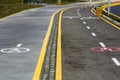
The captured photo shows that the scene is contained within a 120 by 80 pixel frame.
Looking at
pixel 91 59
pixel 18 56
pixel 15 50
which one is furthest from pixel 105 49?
pixel 18 56

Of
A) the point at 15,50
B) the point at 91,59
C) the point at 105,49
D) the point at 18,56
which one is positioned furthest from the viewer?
the point at 105,49

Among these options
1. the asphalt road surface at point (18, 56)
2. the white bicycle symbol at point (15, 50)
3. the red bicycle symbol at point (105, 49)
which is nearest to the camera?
the asphalt road surface at point (18, 56)

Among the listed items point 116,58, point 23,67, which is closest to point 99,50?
point 116,58

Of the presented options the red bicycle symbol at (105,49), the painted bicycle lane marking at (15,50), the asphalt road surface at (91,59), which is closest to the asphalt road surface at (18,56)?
the painted bicycle lane marking at (15,50)

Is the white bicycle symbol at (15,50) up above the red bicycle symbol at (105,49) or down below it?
above

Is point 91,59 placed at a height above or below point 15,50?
above

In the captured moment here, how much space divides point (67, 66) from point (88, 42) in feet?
25.5

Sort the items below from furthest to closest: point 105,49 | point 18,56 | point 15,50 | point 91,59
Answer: point 105,49 < point 15,50 < point 18,56 < point 91,59

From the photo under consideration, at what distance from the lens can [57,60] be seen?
15852 millimetres

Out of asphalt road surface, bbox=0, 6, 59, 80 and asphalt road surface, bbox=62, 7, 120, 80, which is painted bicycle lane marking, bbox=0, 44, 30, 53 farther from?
asphalt road surface, bbox=62, 7, 120, 80

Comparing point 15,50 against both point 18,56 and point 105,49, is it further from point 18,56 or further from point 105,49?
point 105,49

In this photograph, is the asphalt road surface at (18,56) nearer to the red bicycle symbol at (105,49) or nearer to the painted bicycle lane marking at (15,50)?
the painted bicycle lane marking at (15,50)

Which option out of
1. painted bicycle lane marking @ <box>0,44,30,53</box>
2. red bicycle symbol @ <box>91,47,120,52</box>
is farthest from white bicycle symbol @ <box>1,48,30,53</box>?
red bicycle symbol @ <box>91,47,120,52</box>

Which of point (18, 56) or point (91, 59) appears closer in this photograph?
point (91, 59)
